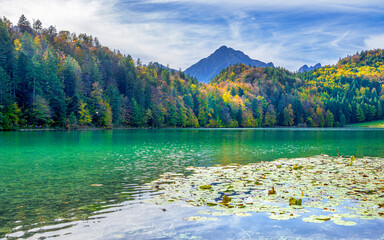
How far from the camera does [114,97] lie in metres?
97.6

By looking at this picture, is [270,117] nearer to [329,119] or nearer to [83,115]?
[329,119]

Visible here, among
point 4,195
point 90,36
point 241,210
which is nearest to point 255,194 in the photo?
point 241,210

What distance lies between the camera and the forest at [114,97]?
74.8 meters

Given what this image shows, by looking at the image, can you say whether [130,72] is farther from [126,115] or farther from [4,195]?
[4,195]

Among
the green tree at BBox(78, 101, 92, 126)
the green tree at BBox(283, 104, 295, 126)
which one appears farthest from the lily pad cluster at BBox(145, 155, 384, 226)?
the green tree at BBox(283, 104, 295, 126)

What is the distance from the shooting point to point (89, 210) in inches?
337

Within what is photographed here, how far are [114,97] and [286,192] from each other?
92.3m

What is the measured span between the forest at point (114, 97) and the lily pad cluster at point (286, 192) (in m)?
63.4

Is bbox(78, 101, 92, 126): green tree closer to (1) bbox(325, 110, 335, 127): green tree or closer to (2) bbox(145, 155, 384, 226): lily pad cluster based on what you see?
(2) bbox(145, 155, 384, 226): lily pad cluster

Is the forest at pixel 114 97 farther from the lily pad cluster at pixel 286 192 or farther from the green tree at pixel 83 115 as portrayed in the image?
the lily pad cluster at pixel 286 192

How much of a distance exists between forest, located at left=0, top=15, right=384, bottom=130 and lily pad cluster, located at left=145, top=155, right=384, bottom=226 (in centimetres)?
6341

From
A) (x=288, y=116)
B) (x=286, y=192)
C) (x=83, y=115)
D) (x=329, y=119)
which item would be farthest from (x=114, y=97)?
(x=329, y=119)

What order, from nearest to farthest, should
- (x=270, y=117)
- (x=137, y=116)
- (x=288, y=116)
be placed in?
1. (x=137, y=116)
2. (x=270, y=117)
3. (x=288, y=116)

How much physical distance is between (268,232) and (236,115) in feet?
476
